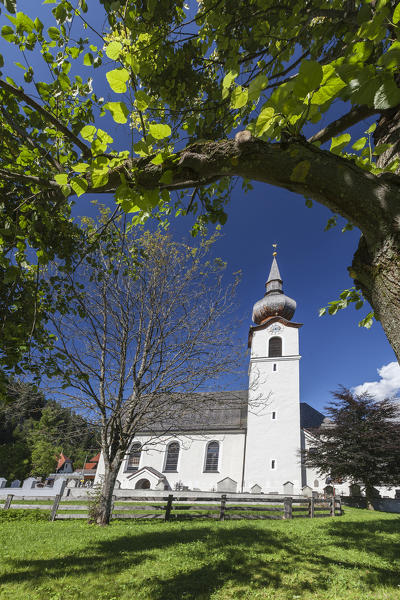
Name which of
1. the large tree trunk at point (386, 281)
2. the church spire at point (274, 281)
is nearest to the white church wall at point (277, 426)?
the church spire at point (274, 281)

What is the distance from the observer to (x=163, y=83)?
3654 millimetres

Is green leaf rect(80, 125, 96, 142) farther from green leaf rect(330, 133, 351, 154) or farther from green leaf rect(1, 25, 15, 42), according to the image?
green leaf rect(1, 25, 15, 42)

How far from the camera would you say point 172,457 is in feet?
88.4

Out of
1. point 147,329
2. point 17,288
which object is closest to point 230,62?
point 17,288

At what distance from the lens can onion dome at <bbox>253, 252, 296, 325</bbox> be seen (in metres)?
29.9

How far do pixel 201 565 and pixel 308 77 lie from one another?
6435mm

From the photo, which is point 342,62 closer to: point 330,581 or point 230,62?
point 230,62

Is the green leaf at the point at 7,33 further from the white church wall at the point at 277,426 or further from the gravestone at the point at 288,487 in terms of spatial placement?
the gravestone at the point at 288,487

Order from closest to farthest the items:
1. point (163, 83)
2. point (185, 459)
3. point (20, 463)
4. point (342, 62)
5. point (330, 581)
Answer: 1. point (342, 62)
2. point (163, 83)
3. point (330, 581)
4. point (185, 459)
5. point (20, 463)

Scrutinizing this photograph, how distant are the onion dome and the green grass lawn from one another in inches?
892

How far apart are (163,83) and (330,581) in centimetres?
728

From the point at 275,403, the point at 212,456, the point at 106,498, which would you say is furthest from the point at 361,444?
the point at 106,498

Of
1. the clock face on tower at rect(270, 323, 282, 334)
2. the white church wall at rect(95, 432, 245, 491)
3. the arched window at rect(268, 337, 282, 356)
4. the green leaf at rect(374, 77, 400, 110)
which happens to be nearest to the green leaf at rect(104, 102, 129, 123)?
the green leaf at rect(374, 77, 400, 110)

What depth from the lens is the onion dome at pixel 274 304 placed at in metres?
29.9
